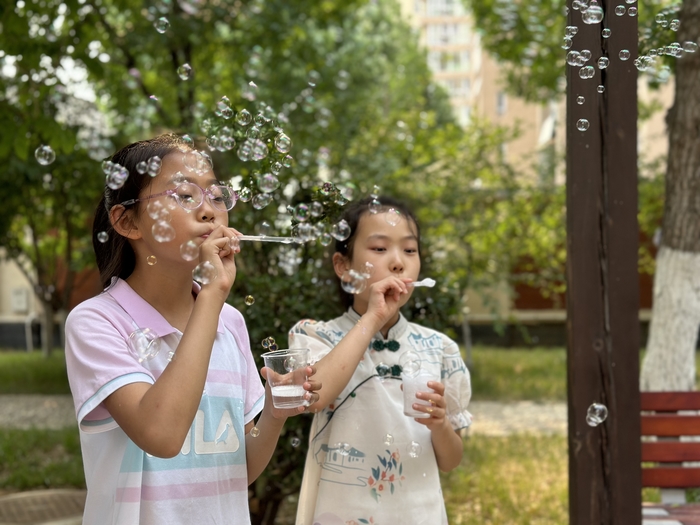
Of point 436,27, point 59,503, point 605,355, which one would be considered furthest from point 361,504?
point 436,27

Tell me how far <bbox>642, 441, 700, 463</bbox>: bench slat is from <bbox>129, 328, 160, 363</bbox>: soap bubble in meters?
2.46

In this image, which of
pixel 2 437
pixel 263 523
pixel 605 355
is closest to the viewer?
pixel 605 355

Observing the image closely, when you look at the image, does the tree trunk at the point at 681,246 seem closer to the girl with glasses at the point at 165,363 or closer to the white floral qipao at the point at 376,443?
the white floral qipao at the point at 376,443

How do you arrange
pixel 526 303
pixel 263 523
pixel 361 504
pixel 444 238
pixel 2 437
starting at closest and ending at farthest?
pixel 361 504 < pixel 263 523 < pixel 2 437 < pixel 444 238 < pixel 526 303

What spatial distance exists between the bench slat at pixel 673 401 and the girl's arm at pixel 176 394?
8.18 ft

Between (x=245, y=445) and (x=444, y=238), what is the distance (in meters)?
7.16

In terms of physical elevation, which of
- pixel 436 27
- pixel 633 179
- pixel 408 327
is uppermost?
pixel 436 27

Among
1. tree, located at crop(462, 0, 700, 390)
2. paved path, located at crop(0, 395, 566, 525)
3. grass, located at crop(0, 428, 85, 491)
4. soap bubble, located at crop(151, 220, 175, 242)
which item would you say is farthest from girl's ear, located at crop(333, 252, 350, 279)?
grass, located at crop(0, 428, 85, 491)

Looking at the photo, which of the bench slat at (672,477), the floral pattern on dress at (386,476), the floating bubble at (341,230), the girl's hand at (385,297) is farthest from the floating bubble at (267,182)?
the bench slat at (672,477)

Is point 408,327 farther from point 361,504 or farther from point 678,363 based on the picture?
point 678,363

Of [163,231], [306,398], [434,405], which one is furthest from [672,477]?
[163,231]

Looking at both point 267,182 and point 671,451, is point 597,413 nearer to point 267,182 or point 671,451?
point 267,182

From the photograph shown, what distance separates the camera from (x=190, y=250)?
5.21 ft

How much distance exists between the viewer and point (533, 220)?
9.48 metres
